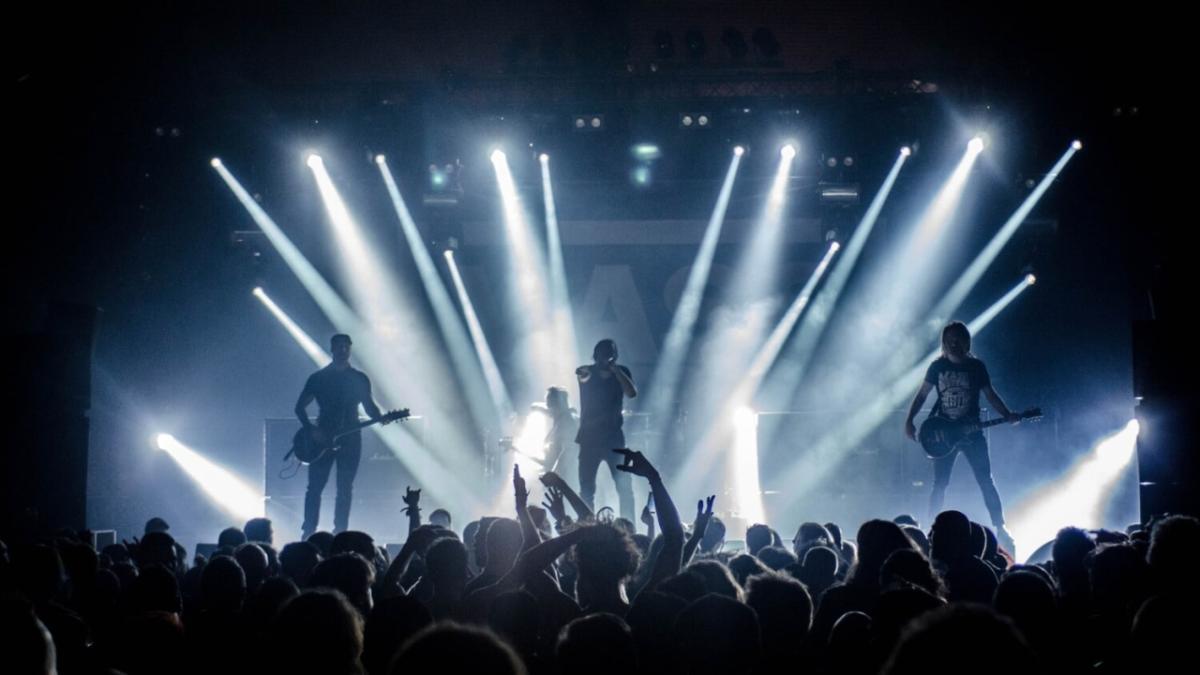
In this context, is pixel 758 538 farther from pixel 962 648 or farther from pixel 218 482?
pixel 218 482

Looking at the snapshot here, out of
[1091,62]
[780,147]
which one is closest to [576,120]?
[780,147]

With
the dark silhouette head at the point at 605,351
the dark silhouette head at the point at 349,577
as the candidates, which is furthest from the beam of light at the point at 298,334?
the dark silhouette head at the point at 349,577

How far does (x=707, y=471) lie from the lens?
16844 millimetres

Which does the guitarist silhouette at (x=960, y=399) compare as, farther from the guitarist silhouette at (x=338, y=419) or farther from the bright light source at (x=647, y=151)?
the bright light source at (x=647, y=151)

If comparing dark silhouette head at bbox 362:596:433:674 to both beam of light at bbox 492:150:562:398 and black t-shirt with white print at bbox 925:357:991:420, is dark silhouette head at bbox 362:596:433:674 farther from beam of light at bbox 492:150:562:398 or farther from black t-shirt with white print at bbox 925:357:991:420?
beam of light at bbox 492:150:562:398

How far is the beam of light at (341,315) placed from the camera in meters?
15.8

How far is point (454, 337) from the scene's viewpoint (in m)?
17.9

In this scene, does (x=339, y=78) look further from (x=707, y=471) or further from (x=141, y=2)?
(x=707, y=471)

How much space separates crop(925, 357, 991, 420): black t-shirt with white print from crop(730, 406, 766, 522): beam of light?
195 inches

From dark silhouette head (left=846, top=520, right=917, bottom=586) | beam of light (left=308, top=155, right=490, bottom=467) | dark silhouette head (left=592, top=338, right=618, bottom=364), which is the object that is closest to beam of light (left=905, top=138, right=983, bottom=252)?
beam of light (left=308, top=155, right=490, bottom=467)

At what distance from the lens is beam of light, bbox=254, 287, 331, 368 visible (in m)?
17.3

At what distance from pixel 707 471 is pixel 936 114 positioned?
5799mm

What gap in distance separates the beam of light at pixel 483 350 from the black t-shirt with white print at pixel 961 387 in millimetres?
9220

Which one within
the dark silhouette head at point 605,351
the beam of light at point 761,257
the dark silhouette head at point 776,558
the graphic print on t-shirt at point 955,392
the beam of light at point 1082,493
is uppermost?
the beam of light at point 761,257
